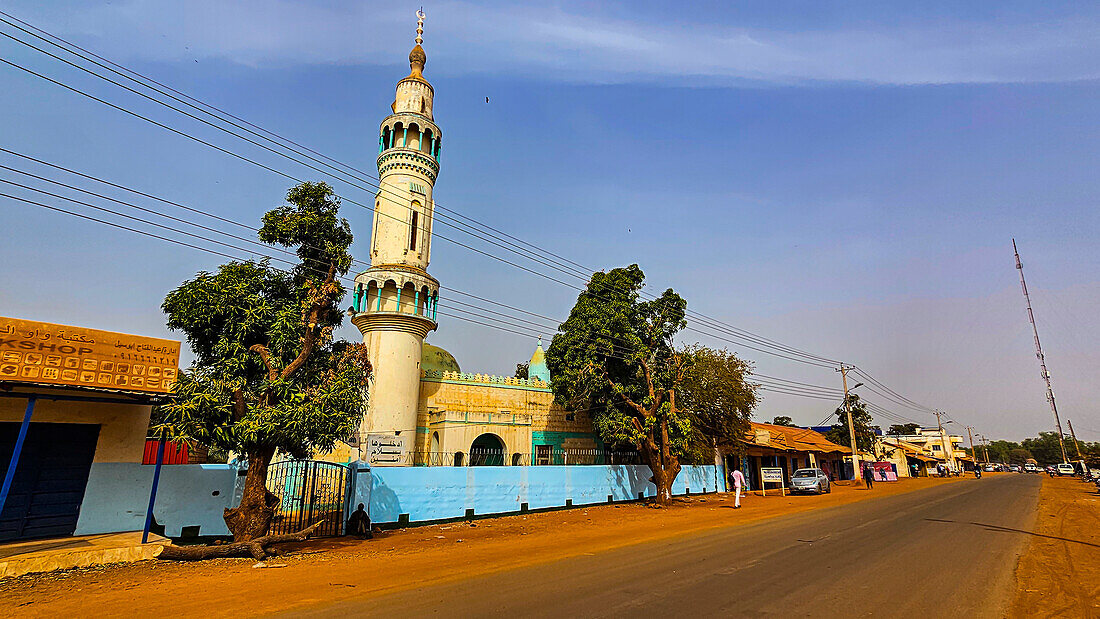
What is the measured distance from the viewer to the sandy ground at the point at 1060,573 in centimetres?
724

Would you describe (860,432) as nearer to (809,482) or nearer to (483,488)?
(809,482)

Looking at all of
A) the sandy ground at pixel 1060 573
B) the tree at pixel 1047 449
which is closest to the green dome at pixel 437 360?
the sandy ground at pixel 1060 573

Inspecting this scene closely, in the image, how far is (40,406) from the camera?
11.5 m

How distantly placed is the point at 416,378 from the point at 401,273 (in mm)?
5600

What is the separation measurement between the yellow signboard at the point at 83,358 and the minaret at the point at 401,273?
14034 mm

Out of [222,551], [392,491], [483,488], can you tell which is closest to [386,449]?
[483,488]

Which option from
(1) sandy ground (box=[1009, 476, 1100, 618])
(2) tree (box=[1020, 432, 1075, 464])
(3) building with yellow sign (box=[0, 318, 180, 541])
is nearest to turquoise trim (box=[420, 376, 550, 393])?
(3) building with yellow sign (box=[0, 318, 180, 541])

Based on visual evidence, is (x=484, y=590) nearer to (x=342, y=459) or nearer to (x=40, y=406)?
(x=40, y=406)

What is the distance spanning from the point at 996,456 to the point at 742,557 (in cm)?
18352

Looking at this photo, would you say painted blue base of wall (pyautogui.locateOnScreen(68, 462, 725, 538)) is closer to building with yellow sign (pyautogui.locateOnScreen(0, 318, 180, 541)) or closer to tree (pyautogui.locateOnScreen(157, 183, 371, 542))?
building with yellow sign (pyautogui.locateOnScreen(0, 318, 180, 541))

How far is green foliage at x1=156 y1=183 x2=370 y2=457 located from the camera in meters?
11.2

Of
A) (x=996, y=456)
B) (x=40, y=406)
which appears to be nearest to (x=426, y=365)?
(x=40, y=406)

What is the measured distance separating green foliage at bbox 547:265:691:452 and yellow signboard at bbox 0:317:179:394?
1741 cm

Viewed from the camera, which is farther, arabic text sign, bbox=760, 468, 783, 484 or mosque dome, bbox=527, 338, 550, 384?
mosque dome, bbox=527, 338, 550, 384
